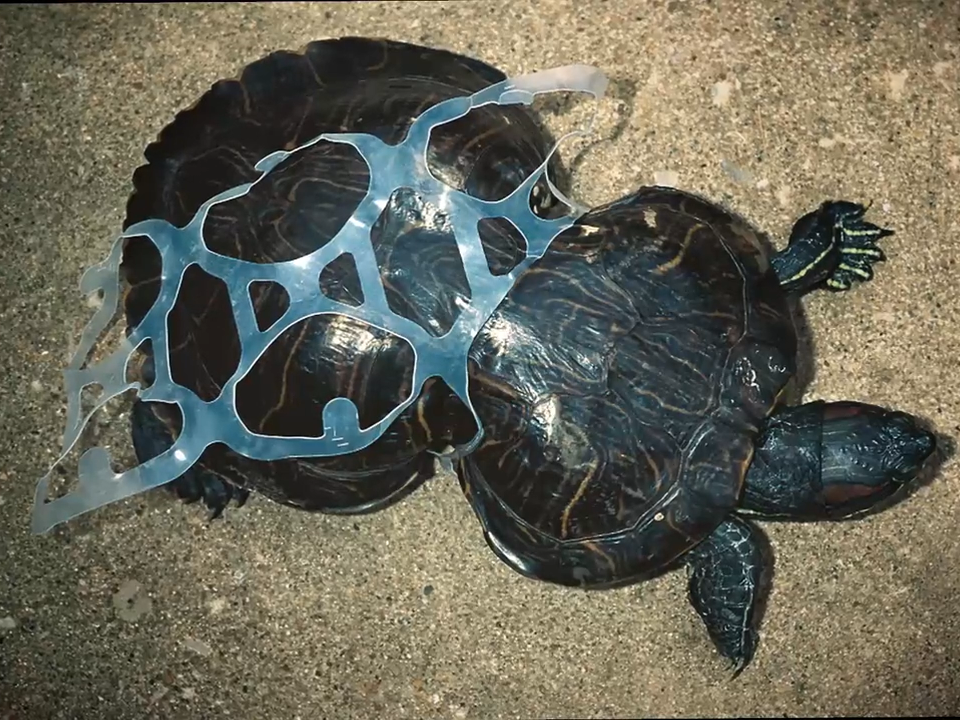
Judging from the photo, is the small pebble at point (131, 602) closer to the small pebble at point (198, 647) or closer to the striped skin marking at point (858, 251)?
the small pebble at point (198, 647)

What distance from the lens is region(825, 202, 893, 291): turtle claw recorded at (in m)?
2.02

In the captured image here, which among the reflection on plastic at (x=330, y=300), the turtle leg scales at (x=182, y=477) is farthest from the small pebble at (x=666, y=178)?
the turtle leg scales at (x=182, y=477)

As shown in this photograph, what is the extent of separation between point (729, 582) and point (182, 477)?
1.18 meters

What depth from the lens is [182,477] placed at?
2.06 m

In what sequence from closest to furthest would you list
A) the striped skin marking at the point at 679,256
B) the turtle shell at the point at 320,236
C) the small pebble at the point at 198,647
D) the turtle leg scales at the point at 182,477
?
the turtle shell at the point at 320,236, the striped skin marking at the point at 679,256, the turtle leg scales at the point at 182,477, the small pebble at the point at 198,647

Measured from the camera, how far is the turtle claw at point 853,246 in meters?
2.02

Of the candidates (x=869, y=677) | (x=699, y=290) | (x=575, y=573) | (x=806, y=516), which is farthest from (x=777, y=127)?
(x=869, y=677)

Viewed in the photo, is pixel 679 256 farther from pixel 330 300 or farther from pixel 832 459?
pixel 330 300

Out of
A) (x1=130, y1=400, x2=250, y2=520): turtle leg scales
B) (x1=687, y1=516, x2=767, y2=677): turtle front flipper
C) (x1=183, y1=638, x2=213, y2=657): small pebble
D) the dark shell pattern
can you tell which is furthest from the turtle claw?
(x1=183, y1=638, x2=213, y2=657): small pebble

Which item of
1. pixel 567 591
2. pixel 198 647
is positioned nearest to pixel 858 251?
pixel 567 591

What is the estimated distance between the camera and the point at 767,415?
1.73m

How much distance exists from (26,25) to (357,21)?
80 centimetres

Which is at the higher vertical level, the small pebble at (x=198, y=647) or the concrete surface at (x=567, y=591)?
the concrete surface at (x=567, y=591)

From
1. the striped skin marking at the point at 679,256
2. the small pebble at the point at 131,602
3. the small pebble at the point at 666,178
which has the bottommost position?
the small pebble at the point at 131,602
